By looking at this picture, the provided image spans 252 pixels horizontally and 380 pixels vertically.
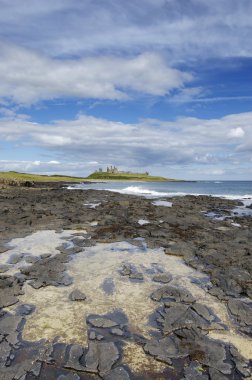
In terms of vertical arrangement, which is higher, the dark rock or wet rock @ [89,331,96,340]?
the dark rock

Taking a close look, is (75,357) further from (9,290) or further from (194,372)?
(9,290)

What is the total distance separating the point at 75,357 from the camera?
736 cm

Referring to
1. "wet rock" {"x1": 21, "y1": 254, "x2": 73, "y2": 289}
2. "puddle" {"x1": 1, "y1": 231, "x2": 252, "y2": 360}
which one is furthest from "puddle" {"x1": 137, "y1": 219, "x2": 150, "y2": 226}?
"wet rock" {"x1": 21, "y1": 254, "x2": 73, "y2": 289}

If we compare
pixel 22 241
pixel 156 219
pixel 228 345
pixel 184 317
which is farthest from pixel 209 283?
pixel 156 219

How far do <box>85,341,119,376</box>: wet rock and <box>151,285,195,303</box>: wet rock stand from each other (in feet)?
10.4

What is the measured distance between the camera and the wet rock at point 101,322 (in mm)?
8828

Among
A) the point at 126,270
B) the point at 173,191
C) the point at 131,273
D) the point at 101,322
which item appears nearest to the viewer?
the point at 101,322

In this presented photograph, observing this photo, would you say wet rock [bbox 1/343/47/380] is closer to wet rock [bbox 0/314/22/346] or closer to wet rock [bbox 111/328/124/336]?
wet rock [bbox 0/314/22/346]

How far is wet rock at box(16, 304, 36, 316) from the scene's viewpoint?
9500 millimetres

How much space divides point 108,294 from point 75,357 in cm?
370

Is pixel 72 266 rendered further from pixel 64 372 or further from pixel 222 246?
pixel 222 246

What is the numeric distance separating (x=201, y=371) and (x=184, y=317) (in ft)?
7.89

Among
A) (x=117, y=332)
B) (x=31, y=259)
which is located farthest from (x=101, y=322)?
(x=31, y=259)

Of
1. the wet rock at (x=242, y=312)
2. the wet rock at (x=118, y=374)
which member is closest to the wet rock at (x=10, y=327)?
the wet rock at (x=118, y=374)
